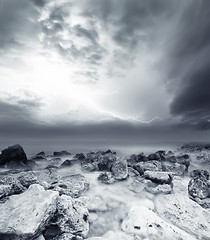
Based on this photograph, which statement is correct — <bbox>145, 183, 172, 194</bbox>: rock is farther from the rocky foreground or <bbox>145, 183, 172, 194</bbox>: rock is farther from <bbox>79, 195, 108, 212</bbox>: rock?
<bbox>79, 195, 108, 212</bbox>: rock

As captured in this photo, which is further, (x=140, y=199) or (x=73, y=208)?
(x=140, y=199)

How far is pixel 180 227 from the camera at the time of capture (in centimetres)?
444

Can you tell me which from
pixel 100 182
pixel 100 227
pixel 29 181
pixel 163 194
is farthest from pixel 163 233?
pixel 29 181

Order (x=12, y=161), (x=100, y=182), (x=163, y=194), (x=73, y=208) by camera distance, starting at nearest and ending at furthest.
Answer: (x=73, y=208), (x=163, y=194), (x=100, y=182), (x=12, y=161)

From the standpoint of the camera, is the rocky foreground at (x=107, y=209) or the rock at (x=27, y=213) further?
the rocky foreground at (x=107, y=209)

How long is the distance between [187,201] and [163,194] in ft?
2.92

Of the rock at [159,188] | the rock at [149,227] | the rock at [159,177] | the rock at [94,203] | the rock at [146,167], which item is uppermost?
the rock at [146,167]

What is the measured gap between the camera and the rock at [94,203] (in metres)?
5.02

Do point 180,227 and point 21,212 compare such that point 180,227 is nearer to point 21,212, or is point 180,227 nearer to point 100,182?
point 100,182

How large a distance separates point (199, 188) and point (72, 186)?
542 centimetres

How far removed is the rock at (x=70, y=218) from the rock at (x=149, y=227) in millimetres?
1205

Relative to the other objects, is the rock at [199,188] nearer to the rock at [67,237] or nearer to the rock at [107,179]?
the rock at [107,179]

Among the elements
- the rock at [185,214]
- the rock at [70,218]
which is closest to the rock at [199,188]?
the rock at [185,214]

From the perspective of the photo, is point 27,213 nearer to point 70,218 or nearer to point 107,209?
point 70,218
